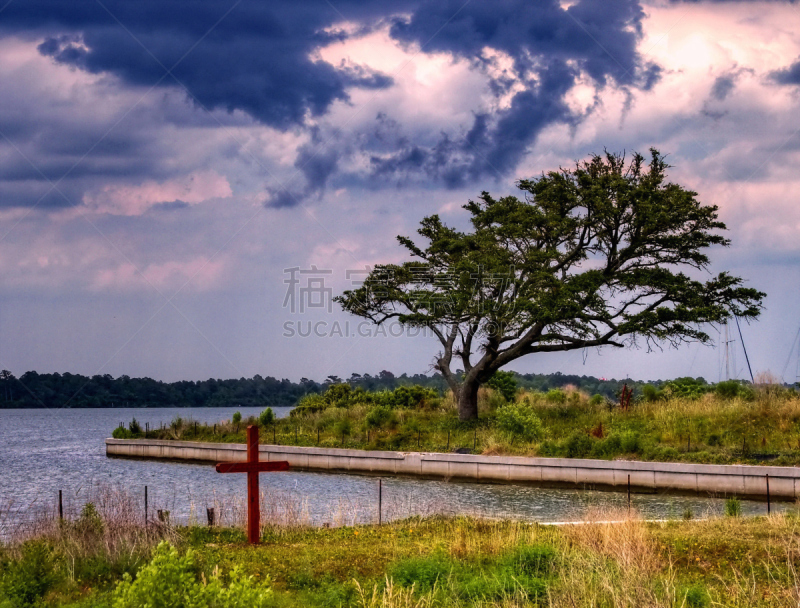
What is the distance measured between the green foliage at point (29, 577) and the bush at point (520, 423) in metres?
21.8

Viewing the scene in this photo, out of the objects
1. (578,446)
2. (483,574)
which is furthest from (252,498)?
(578,446)

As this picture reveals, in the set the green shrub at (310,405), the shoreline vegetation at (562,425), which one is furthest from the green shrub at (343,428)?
the green shrub at (310,405)

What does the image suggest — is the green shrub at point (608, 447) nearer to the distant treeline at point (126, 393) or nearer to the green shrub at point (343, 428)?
the green shrub at point (343, 428)

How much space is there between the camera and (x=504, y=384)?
131 ft

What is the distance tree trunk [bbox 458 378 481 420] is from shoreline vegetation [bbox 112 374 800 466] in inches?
20.7

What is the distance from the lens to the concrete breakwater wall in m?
22.8

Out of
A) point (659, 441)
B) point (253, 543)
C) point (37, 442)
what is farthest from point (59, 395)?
point (253, 543)

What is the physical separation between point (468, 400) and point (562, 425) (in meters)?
4.89

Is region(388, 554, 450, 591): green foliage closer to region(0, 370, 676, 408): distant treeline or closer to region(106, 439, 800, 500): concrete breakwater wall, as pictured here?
region(106, 439, 800, 500): concrete breakwater wall

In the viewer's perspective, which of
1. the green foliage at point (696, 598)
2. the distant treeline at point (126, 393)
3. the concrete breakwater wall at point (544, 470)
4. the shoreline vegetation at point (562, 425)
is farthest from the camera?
the distant treeline at point (126, 393)

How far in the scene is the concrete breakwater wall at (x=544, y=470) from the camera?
22.8 m

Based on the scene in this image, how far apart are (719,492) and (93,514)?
60.3 feet

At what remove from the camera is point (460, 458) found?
27.9m

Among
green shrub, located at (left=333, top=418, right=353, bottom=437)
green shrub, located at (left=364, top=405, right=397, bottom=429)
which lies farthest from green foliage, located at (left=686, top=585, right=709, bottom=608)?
green shrub, located at (left=364, top=405, right=397, bottom=429)
